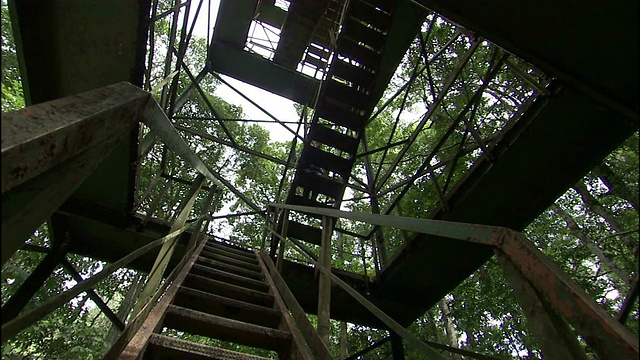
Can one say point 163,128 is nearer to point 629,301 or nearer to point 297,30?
point 629,301

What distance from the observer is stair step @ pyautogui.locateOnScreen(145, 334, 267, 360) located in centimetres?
207

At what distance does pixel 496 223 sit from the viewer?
3723 mm

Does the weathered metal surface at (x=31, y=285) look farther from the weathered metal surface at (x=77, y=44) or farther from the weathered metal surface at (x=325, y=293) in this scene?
the weathered metal surface at (x=325, y=293)

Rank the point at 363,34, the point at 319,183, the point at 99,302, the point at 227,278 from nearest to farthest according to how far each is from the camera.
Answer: the point at 227,278 < the point at 99,302 < the point at 363,34 < the point at 319,183

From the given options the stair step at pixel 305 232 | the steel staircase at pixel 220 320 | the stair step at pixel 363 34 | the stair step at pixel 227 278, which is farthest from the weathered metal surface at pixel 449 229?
the stair step at pixel 363 34

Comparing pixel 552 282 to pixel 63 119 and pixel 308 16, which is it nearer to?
pixel 63 119

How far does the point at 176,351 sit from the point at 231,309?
3.24 feet

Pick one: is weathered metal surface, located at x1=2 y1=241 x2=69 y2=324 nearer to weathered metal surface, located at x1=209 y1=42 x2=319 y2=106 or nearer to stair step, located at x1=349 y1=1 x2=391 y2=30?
weathered metal surface, located at x1=209 y1=42 x2=319 y2=106

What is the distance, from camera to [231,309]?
10.1ft

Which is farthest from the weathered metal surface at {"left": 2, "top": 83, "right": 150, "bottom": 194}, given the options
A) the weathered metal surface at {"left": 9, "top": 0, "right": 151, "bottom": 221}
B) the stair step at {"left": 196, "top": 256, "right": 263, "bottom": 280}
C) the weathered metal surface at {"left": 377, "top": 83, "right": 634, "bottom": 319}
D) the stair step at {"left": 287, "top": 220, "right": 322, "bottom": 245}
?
the stair step at {"left": 287, "top": 220, "right": 322, "bottom": 245}

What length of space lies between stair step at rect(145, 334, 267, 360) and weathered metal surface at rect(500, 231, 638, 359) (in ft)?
5.97

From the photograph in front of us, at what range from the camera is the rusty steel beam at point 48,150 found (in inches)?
34.1

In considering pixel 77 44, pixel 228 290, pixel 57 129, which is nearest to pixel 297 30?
pixel 77 44

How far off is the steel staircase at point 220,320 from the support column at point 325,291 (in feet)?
0.82
